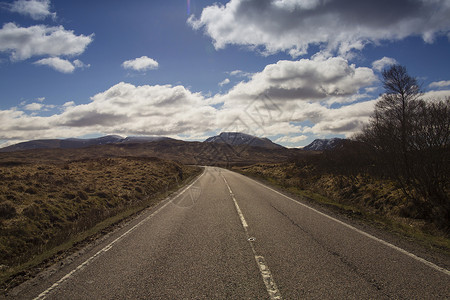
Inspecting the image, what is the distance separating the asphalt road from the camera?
423 centimetres

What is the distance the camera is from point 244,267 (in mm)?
5184

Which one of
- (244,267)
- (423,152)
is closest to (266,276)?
(244,267)

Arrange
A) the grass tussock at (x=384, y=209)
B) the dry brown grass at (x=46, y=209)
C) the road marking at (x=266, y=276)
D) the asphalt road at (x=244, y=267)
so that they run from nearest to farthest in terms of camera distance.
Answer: the road marking at (x=266, y=276) → the asphalt road at (x=244, y=267) → the grass tussock at (x=384, y=209) → the dry brown grass at (x=46, y=209)

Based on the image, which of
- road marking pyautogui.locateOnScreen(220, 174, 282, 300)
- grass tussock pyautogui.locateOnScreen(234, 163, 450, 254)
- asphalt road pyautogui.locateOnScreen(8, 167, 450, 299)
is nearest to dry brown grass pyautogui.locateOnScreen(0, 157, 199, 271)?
asphalt road pyautogui.locateOnScreen(8, 167, 450, 299)

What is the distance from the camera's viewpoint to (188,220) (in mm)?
9484

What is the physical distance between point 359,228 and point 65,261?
8.34m

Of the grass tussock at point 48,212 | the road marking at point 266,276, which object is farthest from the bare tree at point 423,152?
the grass tussock at point 48,212

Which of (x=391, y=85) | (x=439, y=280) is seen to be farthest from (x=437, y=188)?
(x=439, y=280)

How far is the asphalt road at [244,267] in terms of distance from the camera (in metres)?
4.23

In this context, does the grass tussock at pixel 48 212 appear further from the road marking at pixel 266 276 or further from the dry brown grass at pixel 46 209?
the road marking at pixel 266 276

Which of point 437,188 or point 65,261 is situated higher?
point 437,188

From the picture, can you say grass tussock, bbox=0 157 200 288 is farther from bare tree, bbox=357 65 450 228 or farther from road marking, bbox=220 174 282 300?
bare tree, bbox=357 65 450 228

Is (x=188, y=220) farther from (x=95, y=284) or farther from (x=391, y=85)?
(x=391, y=85)

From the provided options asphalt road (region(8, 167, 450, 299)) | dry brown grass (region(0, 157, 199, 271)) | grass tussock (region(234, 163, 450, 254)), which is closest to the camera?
asphalt road (region(8, 167, 450, 299))
